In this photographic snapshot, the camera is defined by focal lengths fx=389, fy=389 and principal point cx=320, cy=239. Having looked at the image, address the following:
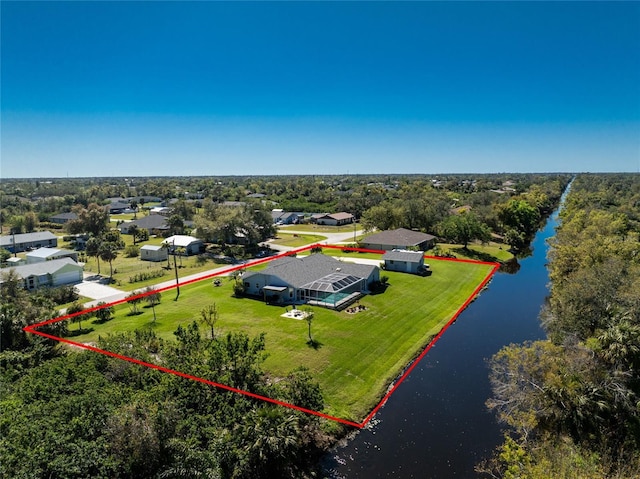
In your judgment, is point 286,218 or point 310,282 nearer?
point 310,282

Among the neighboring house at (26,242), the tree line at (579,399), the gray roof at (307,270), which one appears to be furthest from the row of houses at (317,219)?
the tree line at (579,399)

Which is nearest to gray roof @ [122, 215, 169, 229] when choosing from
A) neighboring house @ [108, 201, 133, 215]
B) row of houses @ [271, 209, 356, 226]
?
row of houses @ [271, 209, 356, 226]

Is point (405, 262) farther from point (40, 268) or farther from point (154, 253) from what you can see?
point (40, 268)

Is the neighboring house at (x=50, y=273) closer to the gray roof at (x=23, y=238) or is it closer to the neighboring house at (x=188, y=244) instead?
the neighboring house at (x=188, y=244)

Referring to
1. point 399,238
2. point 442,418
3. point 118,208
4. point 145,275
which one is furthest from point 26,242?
point 442,418

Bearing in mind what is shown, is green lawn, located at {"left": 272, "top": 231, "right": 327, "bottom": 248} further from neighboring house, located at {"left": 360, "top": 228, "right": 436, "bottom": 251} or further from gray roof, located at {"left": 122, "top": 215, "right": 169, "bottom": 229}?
gray roof, located at {"left": 122, "top": 215, "right": 169, "bottom": 229}

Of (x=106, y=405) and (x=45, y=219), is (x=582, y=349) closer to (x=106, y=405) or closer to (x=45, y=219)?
(x=106, y=405)
